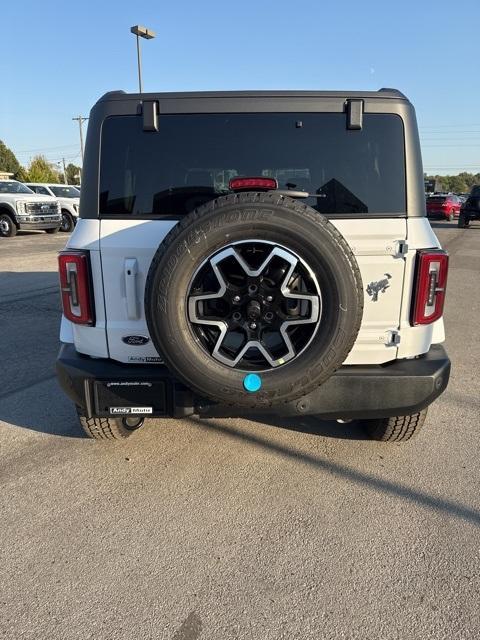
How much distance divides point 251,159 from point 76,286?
1.19m

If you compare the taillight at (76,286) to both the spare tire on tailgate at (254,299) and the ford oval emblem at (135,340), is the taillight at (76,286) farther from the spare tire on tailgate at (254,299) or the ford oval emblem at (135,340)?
the spare tire on tailgate at (254,299)

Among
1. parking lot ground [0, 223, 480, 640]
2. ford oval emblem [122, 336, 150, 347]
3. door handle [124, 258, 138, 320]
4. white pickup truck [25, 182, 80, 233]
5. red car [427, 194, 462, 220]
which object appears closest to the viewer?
parking lot ground [0, 223, 480, 640]

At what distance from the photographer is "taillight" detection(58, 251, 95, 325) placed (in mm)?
2727

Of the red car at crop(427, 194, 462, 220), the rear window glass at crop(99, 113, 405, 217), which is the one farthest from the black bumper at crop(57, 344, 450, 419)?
the red car at crop(427, 194, 462, 220)

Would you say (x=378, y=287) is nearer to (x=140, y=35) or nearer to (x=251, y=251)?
(x=251, y=251)

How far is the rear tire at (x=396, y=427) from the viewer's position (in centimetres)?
322

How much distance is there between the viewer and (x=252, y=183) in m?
2.59

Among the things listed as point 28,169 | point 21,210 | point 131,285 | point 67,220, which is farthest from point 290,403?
point 28,169

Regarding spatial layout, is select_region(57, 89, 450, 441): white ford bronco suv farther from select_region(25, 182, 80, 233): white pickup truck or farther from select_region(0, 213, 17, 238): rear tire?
select_region(25, 182, 80, 233): white pickup truck

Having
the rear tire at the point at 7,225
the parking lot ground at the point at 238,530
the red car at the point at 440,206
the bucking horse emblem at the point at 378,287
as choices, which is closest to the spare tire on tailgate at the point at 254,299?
the bucking horse emblem at the point at 378,287

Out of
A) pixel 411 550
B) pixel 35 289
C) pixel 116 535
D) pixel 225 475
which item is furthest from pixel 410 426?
pixel 35 289

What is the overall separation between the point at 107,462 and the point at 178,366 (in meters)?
1.11

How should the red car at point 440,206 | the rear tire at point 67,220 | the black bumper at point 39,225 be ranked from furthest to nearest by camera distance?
the red car at point 440,206 < the rear tire at point 67,220 < the black bumper at point 39,225

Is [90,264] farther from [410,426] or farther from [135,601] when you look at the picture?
[410,426]
